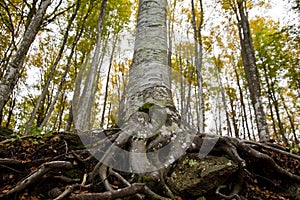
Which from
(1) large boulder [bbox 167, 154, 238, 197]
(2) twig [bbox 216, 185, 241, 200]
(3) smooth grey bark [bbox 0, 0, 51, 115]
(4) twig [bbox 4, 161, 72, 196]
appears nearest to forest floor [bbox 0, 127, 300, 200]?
(4) twig [bbox 4, 161, 72, 196]

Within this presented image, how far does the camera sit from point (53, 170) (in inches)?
69.4

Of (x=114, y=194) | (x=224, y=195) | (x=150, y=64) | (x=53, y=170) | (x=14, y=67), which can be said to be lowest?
(x=224, y=195)

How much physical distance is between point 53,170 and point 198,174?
49.7 inches

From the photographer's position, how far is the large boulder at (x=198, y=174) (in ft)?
6.17

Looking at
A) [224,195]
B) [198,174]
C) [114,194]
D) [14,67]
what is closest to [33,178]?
[114,194]

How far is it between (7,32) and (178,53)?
11278 millimetres

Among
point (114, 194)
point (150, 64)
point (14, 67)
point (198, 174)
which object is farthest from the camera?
point (14, 67)

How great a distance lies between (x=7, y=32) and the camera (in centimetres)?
1237

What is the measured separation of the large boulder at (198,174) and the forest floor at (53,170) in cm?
11

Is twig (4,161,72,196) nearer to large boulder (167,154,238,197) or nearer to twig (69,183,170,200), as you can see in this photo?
twig (69,183,170,200)

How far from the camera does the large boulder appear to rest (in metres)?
1.88

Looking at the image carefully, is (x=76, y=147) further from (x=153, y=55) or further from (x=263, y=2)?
(x=263, y=2)

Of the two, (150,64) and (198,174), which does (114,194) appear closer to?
(198,174)

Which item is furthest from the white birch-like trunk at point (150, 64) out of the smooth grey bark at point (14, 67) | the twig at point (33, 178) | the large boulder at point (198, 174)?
the smooth grey bark at point (14, 67)
